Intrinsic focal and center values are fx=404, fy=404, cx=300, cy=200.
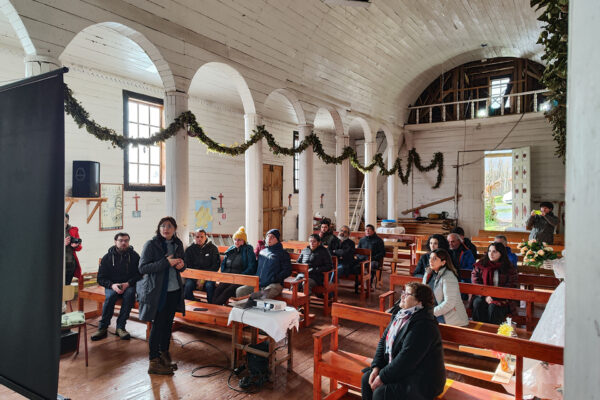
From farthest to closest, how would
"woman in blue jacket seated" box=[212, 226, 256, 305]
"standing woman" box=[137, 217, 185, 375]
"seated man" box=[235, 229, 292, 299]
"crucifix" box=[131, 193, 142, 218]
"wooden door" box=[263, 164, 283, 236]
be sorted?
"wooden door" box=[263, 164, 283, 236], "crucifix" box=[131, 193, 142, 218], "woman in blue jacket seated" box=[212, 226, 256, 305], "seated man" box=[235, 229, 292, 299], "standing woman" box=[137, 217, 185, 375]

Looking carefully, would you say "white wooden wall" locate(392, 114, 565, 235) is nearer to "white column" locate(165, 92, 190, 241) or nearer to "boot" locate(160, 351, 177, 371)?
"white column" locate(165, 92, 190, 241)

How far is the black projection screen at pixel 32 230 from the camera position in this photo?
108cm

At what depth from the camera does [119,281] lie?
573 centimetres

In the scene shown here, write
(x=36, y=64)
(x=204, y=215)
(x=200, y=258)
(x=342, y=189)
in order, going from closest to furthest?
(x=36, y=64), (x=200, y=258), (x=204, y=215), (x=342, y=189)

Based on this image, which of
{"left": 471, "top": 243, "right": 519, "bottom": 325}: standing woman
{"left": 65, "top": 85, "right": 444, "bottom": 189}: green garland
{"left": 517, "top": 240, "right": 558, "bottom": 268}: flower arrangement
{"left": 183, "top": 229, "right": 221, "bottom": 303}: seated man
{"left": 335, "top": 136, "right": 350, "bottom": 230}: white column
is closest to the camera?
{"left": 65, "top": 85, "right": 444, "bottom": 189}: green garland

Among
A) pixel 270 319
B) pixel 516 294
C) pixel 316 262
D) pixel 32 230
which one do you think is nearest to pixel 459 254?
pixel 516 294

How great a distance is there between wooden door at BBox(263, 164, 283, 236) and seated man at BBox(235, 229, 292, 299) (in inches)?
285

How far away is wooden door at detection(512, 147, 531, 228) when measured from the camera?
44.3 ft

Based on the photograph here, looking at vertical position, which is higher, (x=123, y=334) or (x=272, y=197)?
(x=272, y=197)

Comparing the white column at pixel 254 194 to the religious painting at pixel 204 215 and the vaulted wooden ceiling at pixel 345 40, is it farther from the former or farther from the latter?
the religious painting at pixel 204 215

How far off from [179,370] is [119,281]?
191 centimetres

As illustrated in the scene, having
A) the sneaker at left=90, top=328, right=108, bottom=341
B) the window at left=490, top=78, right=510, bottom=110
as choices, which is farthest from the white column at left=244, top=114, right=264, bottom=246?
the window at left=490, top=78, right=510, bottom=110

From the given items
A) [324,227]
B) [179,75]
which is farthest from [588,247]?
[324,227]

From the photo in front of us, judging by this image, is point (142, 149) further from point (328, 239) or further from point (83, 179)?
point (328, 239)
